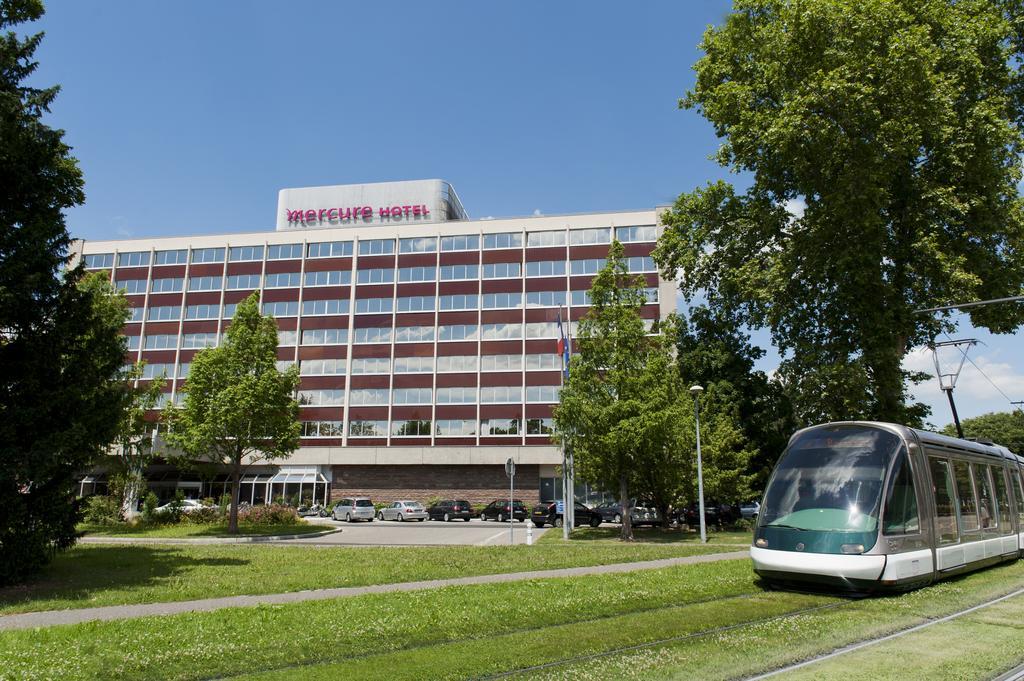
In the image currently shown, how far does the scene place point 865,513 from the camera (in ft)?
35.1

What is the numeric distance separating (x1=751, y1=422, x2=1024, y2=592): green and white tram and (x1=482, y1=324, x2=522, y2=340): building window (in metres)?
43.4

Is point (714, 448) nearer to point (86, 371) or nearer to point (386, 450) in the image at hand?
point (86, 371)

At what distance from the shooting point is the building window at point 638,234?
56072mm

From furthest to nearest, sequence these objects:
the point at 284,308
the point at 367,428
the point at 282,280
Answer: the point at 282,280
the point at 284,308
the point at 367,428

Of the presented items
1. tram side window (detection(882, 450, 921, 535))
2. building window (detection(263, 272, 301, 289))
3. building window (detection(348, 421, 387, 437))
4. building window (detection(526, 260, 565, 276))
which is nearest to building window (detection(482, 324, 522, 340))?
building window (detection(526, 260, 565, 276))

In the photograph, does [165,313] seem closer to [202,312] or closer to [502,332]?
[202,312]

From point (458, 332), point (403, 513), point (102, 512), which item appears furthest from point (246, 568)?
point (458, 332)

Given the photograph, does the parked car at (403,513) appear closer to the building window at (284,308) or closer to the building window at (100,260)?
the building window at (284,308)

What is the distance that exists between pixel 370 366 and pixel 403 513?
16.3 metres

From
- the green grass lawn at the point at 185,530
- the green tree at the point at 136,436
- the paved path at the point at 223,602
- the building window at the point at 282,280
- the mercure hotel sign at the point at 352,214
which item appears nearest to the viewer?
the paved path at the point at 223,602

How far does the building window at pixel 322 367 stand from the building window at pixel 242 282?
350 inches

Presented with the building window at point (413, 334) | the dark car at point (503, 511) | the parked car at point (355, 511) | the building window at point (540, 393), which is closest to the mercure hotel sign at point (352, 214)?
the building window at point (413, 334)

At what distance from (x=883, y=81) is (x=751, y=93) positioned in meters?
4.51

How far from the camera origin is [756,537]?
11.6 m
